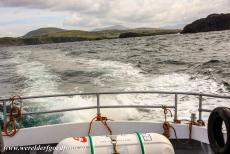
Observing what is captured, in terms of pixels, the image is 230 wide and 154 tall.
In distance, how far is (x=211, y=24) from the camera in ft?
474

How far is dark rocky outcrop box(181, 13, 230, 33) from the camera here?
468ft

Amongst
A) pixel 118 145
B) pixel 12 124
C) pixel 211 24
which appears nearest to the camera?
pixel 118 145

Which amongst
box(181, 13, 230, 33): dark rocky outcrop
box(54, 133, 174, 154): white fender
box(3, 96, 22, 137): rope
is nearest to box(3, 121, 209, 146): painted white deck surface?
box(3, 96, 22, 137): rope

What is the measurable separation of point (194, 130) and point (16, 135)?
2776 mm

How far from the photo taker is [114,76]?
2255 cm

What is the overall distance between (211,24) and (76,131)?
145m

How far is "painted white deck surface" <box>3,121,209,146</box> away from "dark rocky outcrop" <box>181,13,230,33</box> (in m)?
142

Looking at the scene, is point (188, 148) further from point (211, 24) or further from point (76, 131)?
Result: point (211, 24)

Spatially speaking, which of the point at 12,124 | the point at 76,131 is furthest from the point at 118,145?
the point at 12,124

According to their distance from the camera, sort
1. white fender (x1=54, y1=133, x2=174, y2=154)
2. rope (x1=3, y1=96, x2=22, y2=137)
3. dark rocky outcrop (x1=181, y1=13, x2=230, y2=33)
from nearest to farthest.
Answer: white fender (x1=54, y1=133, x2=174, y2=154), rope (x1=3, y1=96, x2=22, y2=137), dark rocky outcrop (x1=181, y1=13, x2=230, y2=33)

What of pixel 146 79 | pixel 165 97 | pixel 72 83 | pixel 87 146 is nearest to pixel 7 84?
pixel 72 83

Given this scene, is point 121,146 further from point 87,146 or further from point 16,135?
point 16,135

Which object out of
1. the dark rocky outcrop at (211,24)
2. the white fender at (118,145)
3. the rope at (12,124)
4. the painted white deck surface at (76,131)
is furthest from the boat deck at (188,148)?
the dark rocky outcrop at (211,24)

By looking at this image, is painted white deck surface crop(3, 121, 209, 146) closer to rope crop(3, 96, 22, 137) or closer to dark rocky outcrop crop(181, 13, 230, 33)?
rope crop(3, 96, 22, 137)
